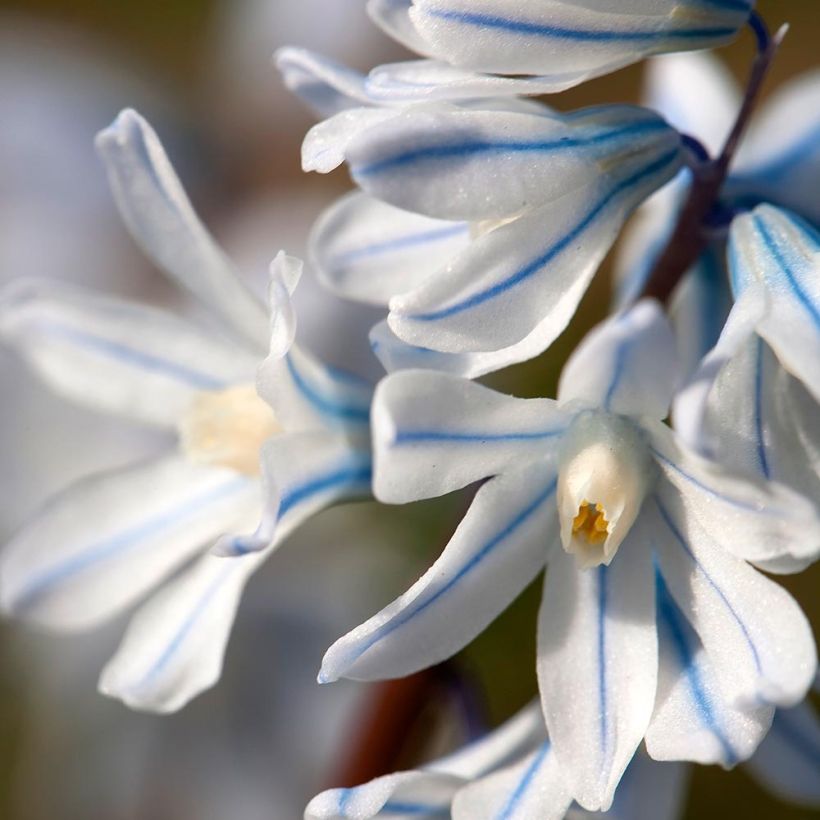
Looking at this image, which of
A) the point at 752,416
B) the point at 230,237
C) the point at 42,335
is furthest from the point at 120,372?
the point at 230,237

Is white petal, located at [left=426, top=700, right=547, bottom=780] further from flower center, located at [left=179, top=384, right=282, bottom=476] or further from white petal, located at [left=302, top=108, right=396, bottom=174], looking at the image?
white petal, located at [left=302, top=108, right=396, bottom=174]

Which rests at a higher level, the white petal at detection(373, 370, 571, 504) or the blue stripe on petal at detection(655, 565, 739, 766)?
the white petal at detection(373, 370, 571, 504)

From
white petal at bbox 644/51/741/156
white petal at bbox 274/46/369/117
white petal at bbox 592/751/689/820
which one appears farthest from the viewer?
white petal at bbox 644/51/741/156

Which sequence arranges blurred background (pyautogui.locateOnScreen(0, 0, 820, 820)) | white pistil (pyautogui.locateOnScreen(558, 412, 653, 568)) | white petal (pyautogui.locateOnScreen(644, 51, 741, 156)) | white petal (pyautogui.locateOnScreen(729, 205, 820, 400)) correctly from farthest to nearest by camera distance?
blurred background (pyautogui.locateOnScreen(0, 0, 820, 820))
white petal (pyautogui.locateOnScreen(644, 51, 741, 156))
white pistil (pyautogui.locateOnScreen(558, 412, 653, 568))
white petal (pyautogui.locateOnScreen(729, 205, 820, 400))

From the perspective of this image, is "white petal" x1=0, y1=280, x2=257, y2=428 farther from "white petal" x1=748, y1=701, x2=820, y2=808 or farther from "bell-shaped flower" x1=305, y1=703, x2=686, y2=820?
"white petal" x1=748, y1=701, x2=820, y2=808

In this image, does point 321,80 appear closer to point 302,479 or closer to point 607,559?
point 302,479

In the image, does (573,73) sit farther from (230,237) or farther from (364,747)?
(230,237)

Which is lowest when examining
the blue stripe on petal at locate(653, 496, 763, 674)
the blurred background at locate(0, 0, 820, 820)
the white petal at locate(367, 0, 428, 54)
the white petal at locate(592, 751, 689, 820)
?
the blurred background at locate(0, 0, 820, 820)

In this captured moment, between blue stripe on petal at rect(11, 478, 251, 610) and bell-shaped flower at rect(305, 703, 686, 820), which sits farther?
blue stripe on petal at rect(11, 478, 251, 610)

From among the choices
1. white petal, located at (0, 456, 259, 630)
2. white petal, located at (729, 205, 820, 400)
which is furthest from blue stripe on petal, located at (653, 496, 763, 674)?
white petal, located at (0, 456, 259, 630)
